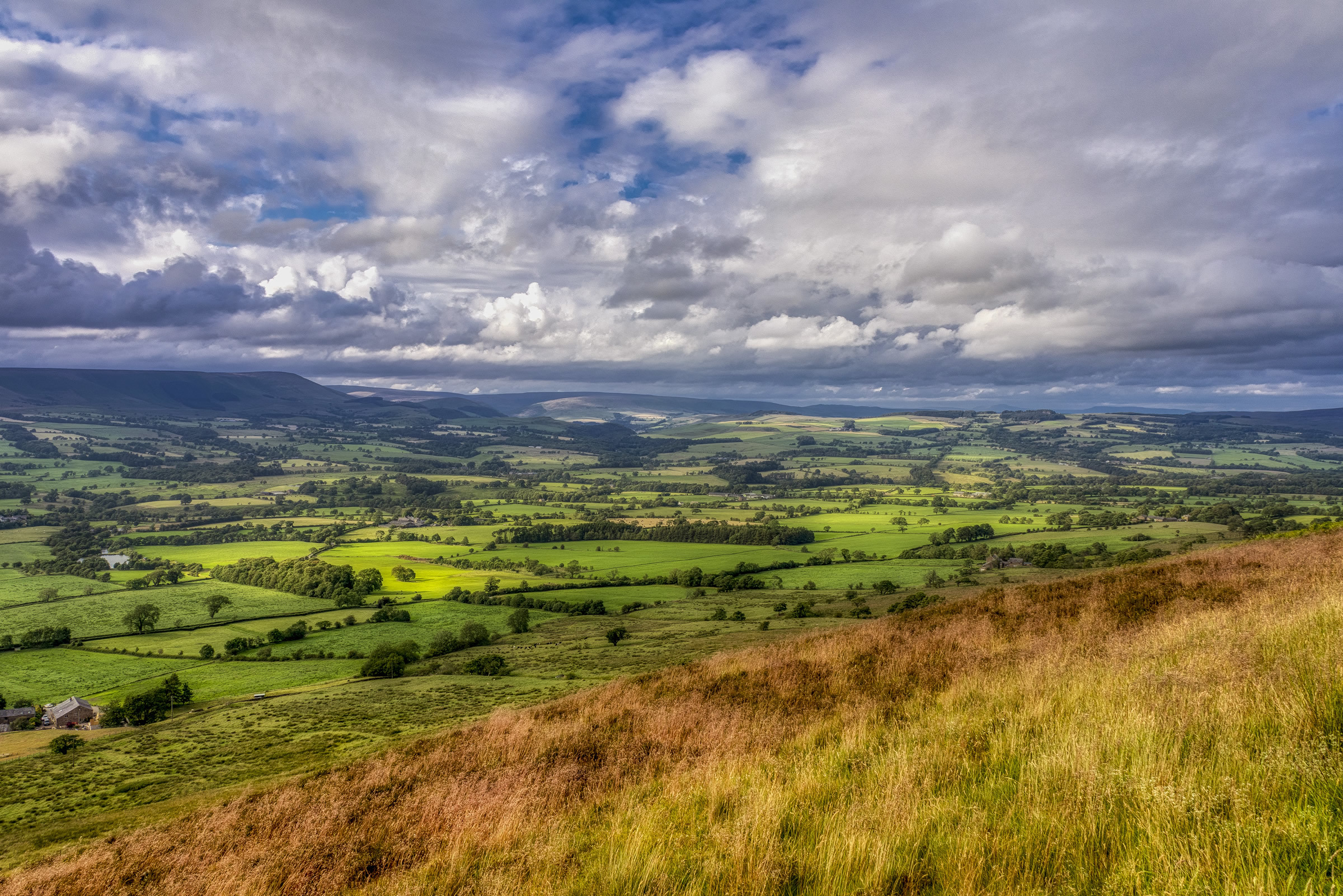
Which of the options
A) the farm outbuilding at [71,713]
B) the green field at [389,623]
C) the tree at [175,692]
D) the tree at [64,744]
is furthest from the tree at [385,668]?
the farm outbuilding at [71,713]

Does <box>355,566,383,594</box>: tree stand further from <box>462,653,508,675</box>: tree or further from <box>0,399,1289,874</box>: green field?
<box>462,653,508,675</box>: tree

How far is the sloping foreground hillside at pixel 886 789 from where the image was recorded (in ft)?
15.7

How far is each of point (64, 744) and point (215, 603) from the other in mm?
47783

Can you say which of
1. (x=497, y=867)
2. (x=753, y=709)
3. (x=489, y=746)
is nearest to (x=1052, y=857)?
(x=497, y=867)

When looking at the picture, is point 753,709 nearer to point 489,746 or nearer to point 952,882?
point 489,746

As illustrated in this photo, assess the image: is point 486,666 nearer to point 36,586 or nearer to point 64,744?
point 64,744

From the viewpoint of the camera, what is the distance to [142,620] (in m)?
72.9

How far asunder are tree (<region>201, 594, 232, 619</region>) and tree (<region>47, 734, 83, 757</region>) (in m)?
42.9

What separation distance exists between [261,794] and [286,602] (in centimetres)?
8374

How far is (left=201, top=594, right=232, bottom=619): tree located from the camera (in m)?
79.6

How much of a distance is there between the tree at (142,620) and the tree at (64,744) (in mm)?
39121

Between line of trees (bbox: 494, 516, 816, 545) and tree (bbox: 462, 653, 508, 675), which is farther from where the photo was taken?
line of trees (bbox: 494, 516, 816, 545)

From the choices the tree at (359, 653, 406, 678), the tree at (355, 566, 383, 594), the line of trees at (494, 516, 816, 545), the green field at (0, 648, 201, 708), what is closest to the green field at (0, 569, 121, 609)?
the green field at (0, 648, 201, 708)

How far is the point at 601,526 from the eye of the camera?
13788cm
